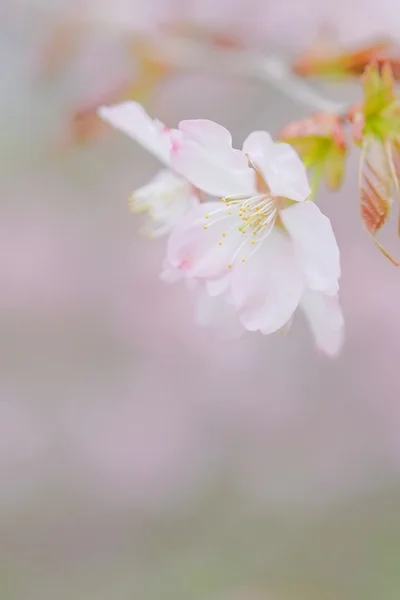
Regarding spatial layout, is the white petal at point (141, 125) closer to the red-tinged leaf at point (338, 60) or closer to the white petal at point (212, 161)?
the white petal at point (212, 161)

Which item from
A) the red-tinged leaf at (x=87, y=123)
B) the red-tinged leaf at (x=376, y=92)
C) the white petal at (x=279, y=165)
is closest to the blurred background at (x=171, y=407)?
the red-tinged leaf at (x=87, y=123)

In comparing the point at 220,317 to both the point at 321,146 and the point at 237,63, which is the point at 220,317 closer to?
the point at 321,146

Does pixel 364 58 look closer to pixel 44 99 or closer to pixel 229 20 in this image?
pixel 229 20

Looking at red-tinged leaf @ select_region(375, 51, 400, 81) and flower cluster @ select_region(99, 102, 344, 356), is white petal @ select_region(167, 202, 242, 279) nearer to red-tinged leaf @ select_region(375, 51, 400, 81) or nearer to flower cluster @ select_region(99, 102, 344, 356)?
flower cluster @ select_region(99, 102, 344, 356)

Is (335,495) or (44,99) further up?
(44,99)

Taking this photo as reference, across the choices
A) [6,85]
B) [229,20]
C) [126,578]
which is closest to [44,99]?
[6,85]

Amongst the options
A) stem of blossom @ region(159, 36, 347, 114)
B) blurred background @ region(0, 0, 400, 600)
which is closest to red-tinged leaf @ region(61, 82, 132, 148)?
stem of blossom @ region(159, 36, 347, 114)
